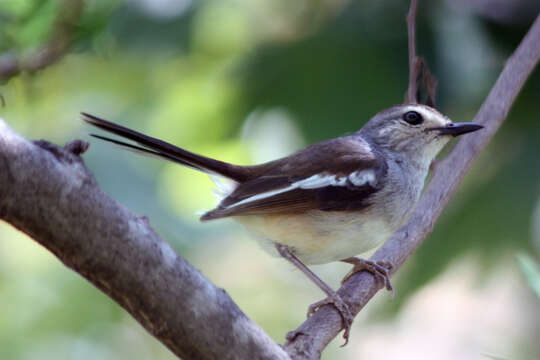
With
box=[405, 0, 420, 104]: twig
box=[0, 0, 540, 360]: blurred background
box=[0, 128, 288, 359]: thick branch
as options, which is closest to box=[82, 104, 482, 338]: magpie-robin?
box=[405, 0, 420, 104]: twig

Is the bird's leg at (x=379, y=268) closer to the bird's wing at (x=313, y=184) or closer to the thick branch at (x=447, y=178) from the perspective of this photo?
the thick branch at (x=447, y=178)

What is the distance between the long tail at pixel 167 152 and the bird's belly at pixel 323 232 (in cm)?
30

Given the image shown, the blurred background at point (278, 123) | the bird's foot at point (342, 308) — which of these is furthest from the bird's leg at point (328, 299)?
the blurred background at point (278, 123)

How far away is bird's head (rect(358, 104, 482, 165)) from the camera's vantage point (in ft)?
12.9

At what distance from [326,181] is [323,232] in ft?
1.14

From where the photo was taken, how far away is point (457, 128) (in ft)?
12.1

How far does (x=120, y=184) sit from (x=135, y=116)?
2.60 ft

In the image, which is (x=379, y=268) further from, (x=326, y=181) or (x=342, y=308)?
(x=326, y=181)

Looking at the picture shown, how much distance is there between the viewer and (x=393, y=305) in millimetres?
4570

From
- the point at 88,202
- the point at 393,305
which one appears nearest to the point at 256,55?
the point at 393,305

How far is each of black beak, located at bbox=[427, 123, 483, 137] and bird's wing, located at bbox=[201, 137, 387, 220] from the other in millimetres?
→ 409

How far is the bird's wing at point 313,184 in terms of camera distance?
11.7ft

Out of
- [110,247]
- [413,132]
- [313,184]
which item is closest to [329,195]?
[313,184]

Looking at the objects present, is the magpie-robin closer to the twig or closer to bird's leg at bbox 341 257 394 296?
bird's leg at bbox 341 257 394 296
